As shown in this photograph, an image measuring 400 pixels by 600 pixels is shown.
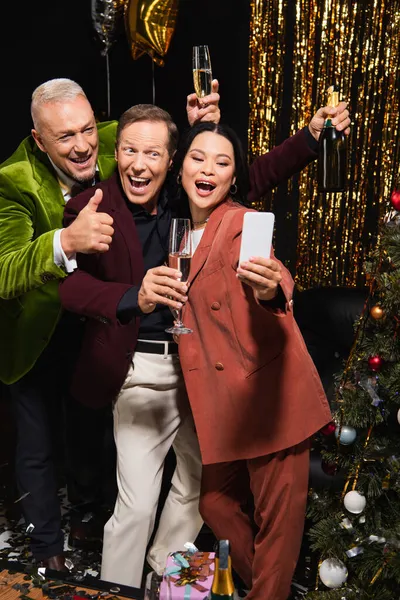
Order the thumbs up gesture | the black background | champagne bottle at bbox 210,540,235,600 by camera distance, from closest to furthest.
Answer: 1. champagne bottle at bbox 210,540,235,600
2. the thumbs up gesture
3. the black background

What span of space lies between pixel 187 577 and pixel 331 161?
146 centimetres

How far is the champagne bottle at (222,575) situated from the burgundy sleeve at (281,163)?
1426 mm

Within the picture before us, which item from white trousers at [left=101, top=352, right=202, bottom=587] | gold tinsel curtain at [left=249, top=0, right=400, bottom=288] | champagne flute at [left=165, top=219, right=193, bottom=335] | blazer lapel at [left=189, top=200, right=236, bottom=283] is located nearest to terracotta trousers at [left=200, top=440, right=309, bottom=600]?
white trousers at [left=101, top=352, right=202, bottom=587]

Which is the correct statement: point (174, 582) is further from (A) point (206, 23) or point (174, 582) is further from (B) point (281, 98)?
(A) point (206, 23)

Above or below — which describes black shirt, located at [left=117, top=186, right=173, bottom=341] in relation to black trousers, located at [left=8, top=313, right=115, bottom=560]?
above

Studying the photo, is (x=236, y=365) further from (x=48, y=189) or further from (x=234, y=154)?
(x=48, y=189)

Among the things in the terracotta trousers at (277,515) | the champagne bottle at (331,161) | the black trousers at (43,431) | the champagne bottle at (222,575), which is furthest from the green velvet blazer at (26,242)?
the champagne bottle at (222,575)

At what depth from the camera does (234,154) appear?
2.38 metres

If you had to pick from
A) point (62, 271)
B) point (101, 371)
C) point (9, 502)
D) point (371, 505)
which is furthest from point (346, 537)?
point (9, 502)

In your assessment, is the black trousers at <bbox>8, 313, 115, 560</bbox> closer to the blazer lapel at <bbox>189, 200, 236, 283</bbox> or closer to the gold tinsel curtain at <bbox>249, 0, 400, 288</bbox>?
the blazer lapel at <bbox>189, 200, 236, 283</bbox>

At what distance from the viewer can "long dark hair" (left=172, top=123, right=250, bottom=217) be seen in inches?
94.0

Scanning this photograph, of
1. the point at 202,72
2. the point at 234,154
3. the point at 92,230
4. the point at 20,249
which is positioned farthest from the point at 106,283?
the point at 202,72

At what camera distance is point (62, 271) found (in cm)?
236

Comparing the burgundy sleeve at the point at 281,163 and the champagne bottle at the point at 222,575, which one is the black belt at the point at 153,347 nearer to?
the burgundy sleeve at the point at 281,163
